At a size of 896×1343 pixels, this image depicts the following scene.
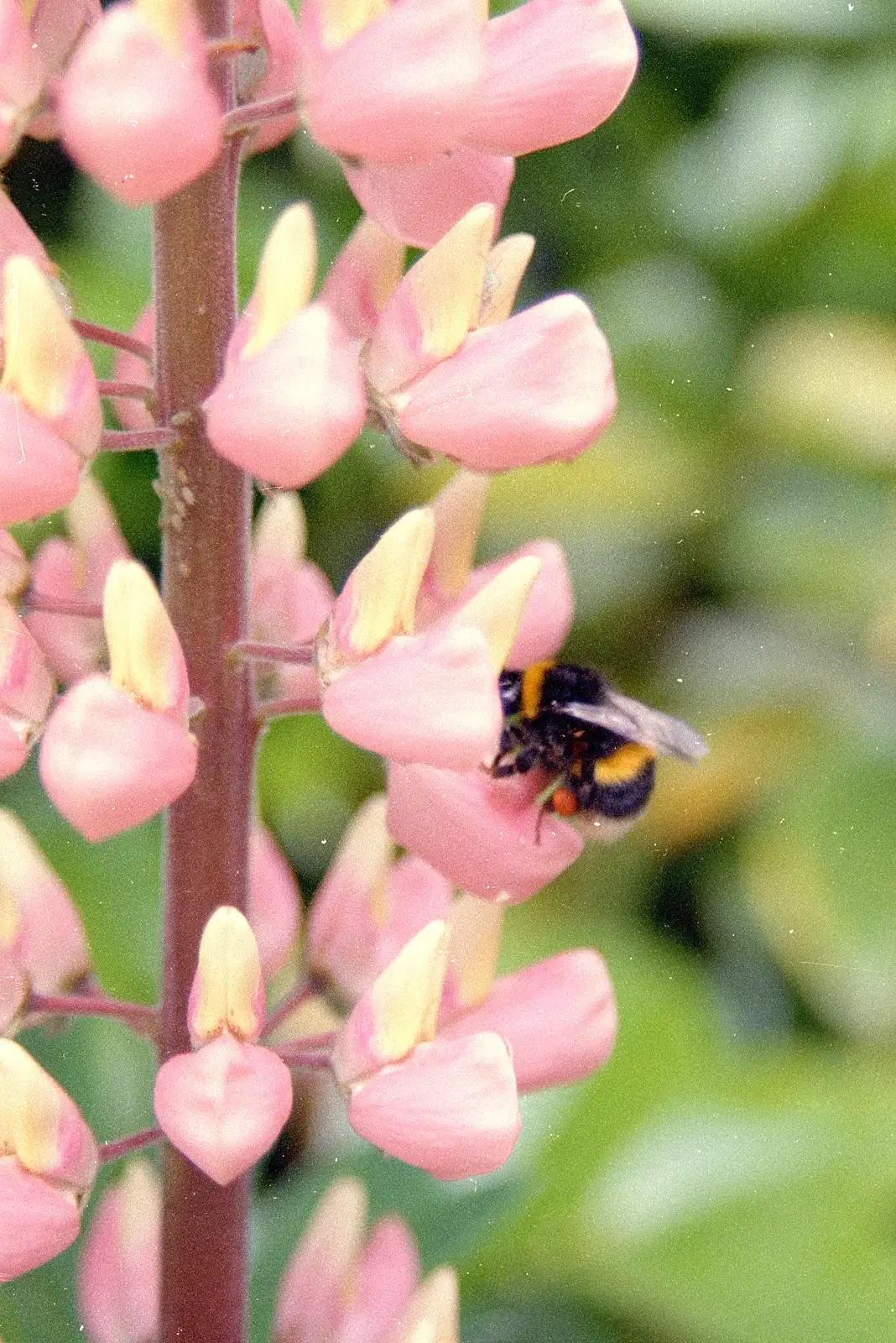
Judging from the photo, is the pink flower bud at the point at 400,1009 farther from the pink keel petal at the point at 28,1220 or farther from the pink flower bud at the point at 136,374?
the pink flower bud at the point at 136,374

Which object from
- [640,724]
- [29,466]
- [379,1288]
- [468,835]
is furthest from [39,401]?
[379,1288]

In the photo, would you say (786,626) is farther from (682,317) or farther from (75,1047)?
(75,1047)

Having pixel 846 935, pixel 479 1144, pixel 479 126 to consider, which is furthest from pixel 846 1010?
pixel 479 126

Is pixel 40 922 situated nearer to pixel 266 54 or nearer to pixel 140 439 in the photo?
pixel 140 439

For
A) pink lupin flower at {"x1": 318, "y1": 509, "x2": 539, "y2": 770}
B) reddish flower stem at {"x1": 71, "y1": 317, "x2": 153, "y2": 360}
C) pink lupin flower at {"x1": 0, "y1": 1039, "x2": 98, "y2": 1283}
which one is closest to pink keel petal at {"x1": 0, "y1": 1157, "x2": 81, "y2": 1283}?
pink lupin flower at {"x1": 0, "y1": 1039, "x2": 98, "y2": 1283}

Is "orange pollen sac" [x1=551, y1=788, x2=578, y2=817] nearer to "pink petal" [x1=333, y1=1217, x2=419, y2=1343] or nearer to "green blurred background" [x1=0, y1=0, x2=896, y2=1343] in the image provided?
"pink petal" [x1=333, y1=1217, x2=419, y2=1343]
